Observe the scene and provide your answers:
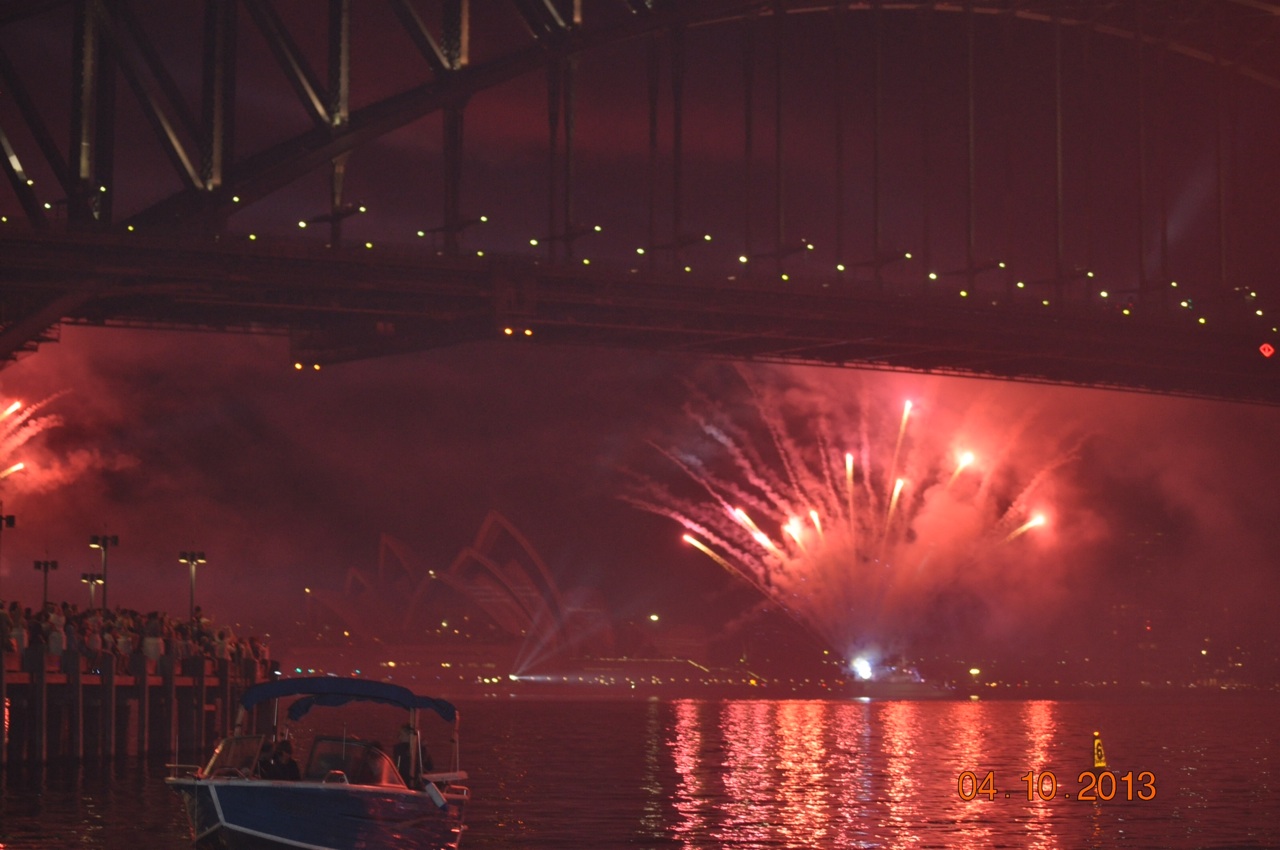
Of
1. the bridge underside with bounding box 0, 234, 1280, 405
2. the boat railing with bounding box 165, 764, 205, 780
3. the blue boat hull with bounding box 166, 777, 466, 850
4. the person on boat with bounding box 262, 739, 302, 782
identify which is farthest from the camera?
the bridge underside with bounding box 0, 234, 1280, 405

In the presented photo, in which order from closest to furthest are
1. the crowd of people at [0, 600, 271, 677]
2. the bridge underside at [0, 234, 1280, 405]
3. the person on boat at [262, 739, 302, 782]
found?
1. the person on boat at [262, 739, 302, 782]
2. the crowd of people at [0, 600, 271, 677]
3. the bridge underside at [0, 234, 1280, 405]

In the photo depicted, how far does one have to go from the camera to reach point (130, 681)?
151 ft

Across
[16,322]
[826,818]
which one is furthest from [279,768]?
Answer: [16,322]

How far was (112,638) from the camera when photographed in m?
44.7

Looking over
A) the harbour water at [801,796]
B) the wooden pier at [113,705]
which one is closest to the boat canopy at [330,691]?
the harbour water at [801,796]

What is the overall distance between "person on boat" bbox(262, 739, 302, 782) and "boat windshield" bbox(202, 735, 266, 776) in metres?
0.37

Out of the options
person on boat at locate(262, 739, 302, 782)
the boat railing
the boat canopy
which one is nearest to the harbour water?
the boat railing

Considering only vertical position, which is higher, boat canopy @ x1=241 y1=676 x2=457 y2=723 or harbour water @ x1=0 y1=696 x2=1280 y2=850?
boat canopy @ x1=241 y1=676 x2=457 y2=723

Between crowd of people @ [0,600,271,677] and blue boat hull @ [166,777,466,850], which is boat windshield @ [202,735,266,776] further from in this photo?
crowd of people @ [0,600,271,677]

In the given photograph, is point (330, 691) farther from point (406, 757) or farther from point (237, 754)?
point (237, 754)

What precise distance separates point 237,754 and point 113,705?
19.8 meters

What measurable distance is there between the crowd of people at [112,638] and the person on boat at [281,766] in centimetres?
1354

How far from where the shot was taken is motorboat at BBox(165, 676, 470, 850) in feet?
85.3

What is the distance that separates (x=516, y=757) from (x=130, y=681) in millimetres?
19254
